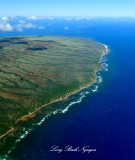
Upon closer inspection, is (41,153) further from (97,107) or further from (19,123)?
(97,107)

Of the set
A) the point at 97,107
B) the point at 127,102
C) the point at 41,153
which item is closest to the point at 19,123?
the point at 41,153

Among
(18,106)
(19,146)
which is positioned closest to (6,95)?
(18,106)

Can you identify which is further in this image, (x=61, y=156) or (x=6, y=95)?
(x=6, y=95)

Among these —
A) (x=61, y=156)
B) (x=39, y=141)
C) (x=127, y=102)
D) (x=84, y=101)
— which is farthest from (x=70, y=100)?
(x=61, y=156)

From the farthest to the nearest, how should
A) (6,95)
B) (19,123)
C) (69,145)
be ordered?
(6,95) < (19,123) < (69,145)

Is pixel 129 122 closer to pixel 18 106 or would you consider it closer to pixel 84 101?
pixel 84 101

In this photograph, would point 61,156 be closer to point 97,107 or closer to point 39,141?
point 39,141

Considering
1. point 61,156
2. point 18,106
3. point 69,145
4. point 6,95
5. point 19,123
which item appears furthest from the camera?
point 6,95

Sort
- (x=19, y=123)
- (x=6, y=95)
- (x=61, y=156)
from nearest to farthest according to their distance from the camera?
(x=61, y=156) → (x=19, y=123) → (x=6, y=95)
